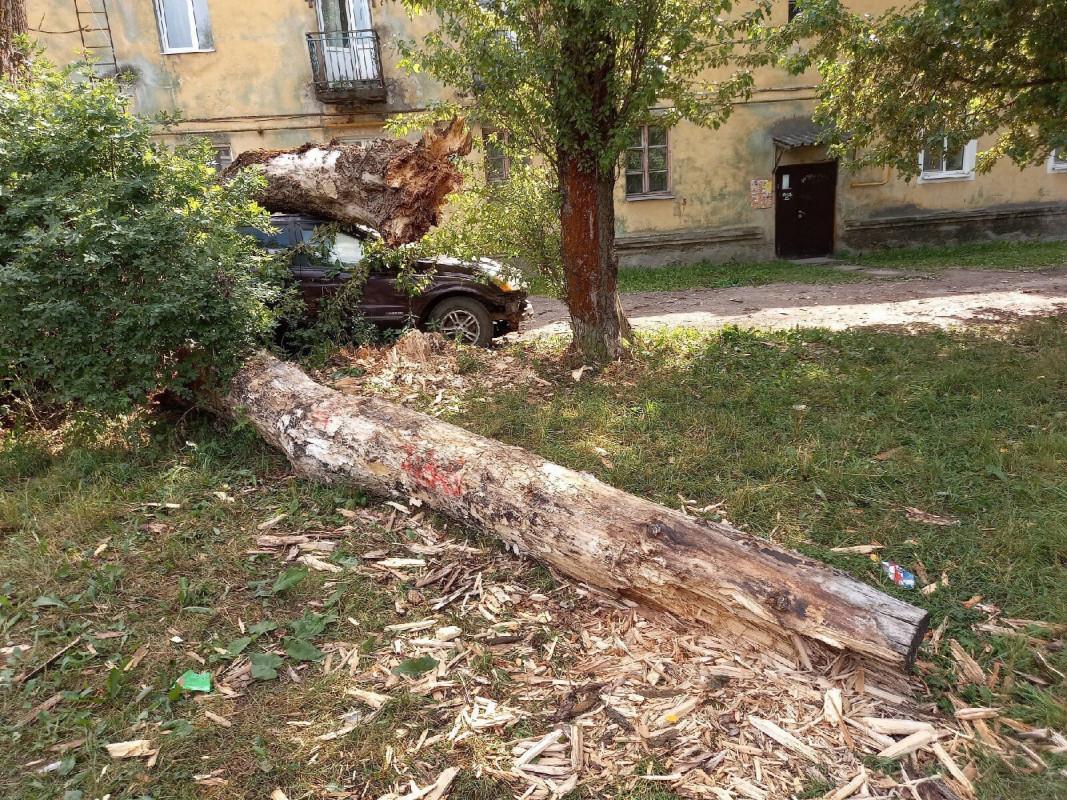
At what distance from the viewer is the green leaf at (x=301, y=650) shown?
113 inches

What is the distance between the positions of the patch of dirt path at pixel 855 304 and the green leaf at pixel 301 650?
626 centimetres

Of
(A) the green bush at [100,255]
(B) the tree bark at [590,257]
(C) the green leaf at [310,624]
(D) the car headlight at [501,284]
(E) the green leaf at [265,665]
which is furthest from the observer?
(D) the car headlight at [501,284]

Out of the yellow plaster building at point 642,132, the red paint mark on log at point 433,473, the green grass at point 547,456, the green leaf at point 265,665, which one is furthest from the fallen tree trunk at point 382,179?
the yellow plaster building at point 642,132

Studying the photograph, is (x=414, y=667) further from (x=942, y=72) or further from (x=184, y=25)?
(x=184, y=25)

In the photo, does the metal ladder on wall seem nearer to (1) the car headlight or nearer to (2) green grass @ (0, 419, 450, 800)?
(1) the car headlight

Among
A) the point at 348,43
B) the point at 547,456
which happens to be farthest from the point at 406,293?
the point at 348,43

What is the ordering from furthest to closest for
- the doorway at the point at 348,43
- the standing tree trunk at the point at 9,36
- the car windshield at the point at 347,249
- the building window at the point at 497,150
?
the doorway at the point at 348,43 < the car windshield at the point at 347,249 < the building window at the point at 497,150 < the standing tree trunk at the point at 9,36

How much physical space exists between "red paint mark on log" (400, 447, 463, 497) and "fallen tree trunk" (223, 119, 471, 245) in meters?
3.73

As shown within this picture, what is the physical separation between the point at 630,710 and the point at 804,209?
15.8 m

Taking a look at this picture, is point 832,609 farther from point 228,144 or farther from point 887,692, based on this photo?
point 228,144

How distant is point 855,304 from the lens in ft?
32.5

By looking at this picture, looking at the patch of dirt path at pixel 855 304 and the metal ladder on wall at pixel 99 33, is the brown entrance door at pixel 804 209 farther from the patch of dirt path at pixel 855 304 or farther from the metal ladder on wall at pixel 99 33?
the metal ladder on wall at pixel 99 33

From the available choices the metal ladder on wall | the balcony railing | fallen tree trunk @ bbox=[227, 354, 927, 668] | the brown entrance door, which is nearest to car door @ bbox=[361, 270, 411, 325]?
fallen tree trunk @ bbox=[227, 354, 927, 668]

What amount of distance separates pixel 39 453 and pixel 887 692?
5785mm
